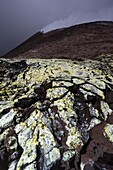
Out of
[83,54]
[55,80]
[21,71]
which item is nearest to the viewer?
[55,80]

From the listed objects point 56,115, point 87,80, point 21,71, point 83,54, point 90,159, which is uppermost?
point 83,54

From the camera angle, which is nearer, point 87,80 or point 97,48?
point 87,80

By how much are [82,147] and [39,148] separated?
59.7 inches

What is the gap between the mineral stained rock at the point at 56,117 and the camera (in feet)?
28.3

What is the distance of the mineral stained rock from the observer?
28.3ft

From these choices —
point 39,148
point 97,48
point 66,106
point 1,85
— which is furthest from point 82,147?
point 97,48

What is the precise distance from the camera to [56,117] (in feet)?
33.4

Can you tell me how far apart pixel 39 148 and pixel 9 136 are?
4.48 ft

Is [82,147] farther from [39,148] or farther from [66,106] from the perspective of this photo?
[66,106]

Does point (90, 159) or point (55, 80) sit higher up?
point (55, 80)

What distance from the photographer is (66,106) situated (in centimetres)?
1070

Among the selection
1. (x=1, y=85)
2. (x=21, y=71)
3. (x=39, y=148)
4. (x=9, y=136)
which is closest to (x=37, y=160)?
(x=39, y=148)

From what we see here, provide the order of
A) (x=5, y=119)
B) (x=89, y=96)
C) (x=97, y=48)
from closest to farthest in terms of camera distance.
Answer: (x=5, y=119)
(x=89, y=96)
(x=97, y=48)

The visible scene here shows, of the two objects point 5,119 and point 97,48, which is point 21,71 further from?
point 97,48
